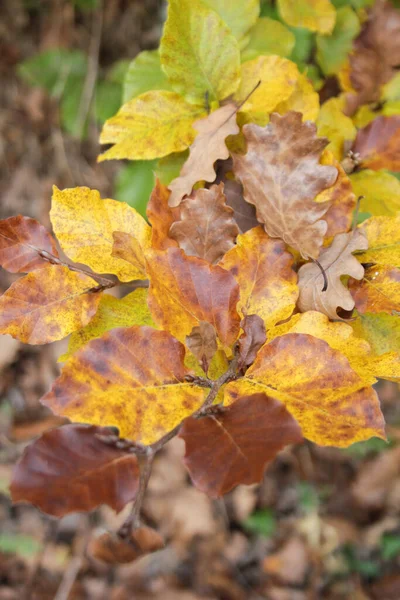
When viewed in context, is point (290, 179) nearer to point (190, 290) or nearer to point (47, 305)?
point (190, 290)

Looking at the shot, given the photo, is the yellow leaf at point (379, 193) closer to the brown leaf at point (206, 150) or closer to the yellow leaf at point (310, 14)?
the brown leaf at point (206, 150)

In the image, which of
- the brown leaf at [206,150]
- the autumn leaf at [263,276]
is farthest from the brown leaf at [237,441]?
the brown leaf at [206,150]

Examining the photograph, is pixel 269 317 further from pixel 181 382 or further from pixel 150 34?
pixel 150 34

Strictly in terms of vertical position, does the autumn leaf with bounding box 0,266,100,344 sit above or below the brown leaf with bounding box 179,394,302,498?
above

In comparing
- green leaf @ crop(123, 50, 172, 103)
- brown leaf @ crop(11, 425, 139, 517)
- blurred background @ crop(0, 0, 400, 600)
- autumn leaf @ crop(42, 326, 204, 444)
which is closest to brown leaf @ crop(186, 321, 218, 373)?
autumn leaf @ crop(42, 326, 204, 444)

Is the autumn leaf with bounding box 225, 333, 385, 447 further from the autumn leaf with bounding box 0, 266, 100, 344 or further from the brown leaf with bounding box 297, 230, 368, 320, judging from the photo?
the autumn leaf with bounding box 0, 266, 100, 344
